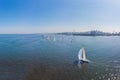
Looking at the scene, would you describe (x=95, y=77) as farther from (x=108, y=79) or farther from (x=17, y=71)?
(x=17, y=71)

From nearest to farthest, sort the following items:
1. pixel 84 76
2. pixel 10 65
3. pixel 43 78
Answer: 1. pixel 43 78
2. pixel 84 76
3. pixel 10 65

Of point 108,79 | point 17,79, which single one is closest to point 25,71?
point 17,79

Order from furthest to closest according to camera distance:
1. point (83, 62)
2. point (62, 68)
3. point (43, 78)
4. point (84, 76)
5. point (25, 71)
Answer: point (83, 62) < point (62, 68) < point (25, 71) < point (84, 76) < point (43, 78)

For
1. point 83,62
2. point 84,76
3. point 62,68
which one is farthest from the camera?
point 83,62

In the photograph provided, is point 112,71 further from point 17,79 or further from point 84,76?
point 17,79

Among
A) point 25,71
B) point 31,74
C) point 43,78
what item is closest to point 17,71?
point 25,71

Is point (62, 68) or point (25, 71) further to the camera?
point (62, 68)

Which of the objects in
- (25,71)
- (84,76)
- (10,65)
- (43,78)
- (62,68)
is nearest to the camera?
(43,78)

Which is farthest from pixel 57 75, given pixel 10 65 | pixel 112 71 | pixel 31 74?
pixel 10 65

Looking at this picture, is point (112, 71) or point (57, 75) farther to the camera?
point (112, 71)
